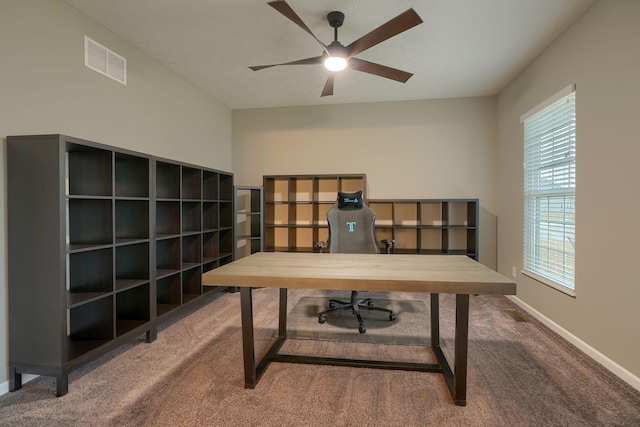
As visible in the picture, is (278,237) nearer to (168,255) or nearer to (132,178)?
(168,255)

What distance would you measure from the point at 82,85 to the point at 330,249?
2.61 meters

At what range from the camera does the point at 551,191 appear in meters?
2.89

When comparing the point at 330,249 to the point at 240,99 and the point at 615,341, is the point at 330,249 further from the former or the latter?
the point at 240,99

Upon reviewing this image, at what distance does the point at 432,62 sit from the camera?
126 inches

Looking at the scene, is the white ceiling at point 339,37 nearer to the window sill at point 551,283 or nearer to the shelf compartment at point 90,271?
the shelf compartment at point 90,271

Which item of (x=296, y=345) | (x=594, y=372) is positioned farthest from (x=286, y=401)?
(x=594, y=372)

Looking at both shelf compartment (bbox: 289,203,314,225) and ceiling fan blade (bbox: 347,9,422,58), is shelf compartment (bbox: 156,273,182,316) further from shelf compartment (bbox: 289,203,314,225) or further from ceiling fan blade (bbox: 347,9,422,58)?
ceiling fan blade (bbox: 347,9,422,58)

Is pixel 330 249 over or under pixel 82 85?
under

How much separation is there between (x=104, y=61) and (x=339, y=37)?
Result: 2142mm

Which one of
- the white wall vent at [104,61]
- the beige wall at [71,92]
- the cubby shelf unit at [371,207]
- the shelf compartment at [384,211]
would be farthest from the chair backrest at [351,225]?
the white wall vent at [104,61]

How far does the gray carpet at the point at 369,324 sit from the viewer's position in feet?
8.52

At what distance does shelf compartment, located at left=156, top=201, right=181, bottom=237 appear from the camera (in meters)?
3.04

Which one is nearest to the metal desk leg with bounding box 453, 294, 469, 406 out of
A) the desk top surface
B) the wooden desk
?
the wooden desk

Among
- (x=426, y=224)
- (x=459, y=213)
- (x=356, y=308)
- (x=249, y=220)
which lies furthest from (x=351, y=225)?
(x=249, y=220)
